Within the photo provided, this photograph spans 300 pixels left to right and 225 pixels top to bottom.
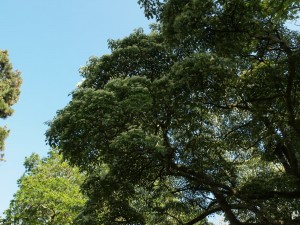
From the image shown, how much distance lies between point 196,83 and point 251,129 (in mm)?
5718

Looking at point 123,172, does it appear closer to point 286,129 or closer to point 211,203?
point 211,203

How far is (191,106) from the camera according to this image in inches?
430

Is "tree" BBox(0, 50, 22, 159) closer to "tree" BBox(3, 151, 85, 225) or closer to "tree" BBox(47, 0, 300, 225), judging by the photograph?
"tree" BBox(3, 151, 85, 225)

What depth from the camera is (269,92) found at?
11.5 m

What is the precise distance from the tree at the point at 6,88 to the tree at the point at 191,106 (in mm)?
14766

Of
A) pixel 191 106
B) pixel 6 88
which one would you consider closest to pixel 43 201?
pixel 6 88

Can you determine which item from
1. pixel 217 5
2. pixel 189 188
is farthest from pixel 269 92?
pixel 189 188

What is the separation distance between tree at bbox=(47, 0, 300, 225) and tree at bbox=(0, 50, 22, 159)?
14766 millimetres

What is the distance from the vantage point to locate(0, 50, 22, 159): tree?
27.1 meters

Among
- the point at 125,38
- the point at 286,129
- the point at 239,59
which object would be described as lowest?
the point at 286,129

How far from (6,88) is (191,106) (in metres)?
22.1

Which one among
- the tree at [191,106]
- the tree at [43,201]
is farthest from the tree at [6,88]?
the tree at [191,106]

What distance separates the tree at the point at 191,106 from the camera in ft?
32.2

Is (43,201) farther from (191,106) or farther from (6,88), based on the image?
(191,106)
